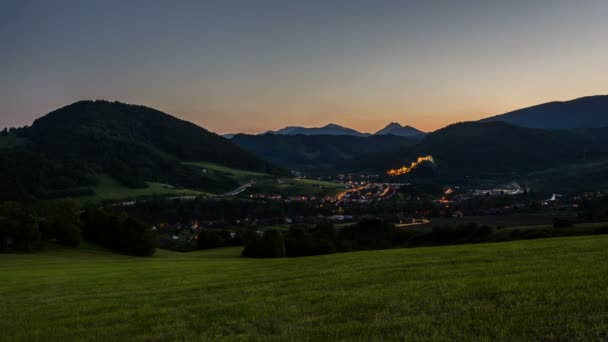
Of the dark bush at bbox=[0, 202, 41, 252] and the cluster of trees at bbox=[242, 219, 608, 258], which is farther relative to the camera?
the cluster of trees at bbox=[242, 219, 608, 258]

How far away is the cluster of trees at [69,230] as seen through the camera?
66500mm

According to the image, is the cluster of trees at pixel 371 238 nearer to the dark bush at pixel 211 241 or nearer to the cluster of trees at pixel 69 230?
the dark bush at pixel 211 241

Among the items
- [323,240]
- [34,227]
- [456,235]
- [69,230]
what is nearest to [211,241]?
[323,240]

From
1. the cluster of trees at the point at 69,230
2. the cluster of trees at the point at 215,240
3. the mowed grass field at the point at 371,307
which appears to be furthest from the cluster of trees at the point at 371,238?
the mowed grass field at the point at 371,307

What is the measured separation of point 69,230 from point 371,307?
252 ft

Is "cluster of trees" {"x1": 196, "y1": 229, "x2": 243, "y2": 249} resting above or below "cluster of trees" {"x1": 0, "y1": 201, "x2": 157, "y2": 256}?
below

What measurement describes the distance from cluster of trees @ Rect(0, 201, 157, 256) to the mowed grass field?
179 feet

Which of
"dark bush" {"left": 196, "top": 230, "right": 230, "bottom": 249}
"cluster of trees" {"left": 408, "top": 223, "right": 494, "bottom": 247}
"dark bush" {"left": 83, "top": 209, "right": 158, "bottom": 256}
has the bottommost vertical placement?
"cluster of trees" {"left": 408, "top": 223, "right": 494, "bottom": 247}

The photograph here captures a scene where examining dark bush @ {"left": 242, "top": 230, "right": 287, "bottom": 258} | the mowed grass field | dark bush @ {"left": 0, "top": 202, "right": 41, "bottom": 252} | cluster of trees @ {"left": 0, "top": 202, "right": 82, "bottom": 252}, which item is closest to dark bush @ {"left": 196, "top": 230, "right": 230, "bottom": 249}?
dark bush @ {"left": 242, "top": 230, "right": 287, "bottom": 258}

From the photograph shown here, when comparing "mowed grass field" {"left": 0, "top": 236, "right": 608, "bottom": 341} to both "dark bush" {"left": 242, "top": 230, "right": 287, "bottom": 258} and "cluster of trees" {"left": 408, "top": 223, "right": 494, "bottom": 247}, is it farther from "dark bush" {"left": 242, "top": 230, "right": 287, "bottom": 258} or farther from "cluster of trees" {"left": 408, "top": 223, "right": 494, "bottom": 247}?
"cluster of trees" {"left": 408, "top": 223, "right": 494, "bottom": 247}

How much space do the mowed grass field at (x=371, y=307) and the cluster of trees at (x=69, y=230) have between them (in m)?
54.7

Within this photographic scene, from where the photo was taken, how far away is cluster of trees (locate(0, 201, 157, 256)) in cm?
6650

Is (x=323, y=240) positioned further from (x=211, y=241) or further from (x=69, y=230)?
(x=69, y=230)

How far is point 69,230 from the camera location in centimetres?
7444
